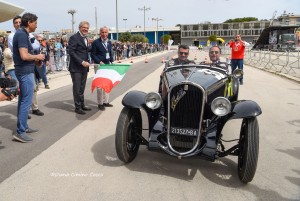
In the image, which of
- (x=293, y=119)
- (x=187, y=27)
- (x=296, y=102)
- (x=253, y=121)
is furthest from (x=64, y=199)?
(x=187, y=27)

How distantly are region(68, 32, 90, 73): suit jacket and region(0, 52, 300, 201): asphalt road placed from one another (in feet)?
4.38

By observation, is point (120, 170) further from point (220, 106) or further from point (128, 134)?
point (220, 106)

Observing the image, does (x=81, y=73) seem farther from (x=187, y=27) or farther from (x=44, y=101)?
(x=187, y=27)

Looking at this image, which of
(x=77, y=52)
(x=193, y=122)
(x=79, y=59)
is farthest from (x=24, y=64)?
(x=193, y=122)

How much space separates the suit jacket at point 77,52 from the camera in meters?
6.44

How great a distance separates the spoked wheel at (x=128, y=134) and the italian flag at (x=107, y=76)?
7.90ft

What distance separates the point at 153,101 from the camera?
3.85m

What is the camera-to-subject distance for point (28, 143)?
A: 485 centimetres

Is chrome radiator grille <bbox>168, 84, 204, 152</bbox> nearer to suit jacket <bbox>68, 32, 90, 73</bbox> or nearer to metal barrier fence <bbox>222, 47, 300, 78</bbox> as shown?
suit jacket <bbox>68, 32, 90, 73</bbox>

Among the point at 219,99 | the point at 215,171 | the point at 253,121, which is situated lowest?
the point at 215,171

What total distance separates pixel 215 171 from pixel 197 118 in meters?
0.78

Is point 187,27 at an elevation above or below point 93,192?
above

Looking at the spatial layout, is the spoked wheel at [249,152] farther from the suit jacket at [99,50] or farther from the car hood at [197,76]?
the suit jacket at [99,50]

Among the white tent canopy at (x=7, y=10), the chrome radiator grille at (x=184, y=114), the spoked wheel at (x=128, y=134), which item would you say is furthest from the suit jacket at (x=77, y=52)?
the chrome radiator grille at (x=184, y=114)
